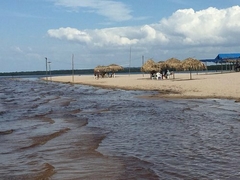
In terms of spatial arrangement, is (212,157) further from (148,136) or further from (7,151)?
(7,151)

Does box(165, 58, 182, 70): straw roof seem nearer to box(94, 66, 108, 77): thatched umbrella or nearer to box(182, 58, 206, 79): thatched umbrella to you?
box(182, 58, 206, 79): thatched umbrella

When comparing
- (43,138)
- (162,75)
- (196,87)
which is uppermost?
(162,75)

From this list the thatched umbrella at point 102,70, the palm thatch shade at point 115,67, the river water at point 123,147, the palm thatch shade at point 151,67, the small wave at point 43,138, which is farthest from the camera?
the thatched umbrella at point 102,70

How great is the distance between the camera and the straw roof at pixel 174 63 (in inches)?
1585

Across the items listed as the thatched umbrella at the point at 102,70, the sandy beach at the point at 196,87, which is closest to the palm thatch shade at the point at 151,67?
the sandy beach at the point at 196,87

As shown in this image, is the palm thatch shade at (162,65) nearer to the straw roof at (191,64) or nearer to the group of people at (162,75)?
the group of people at (162,75)

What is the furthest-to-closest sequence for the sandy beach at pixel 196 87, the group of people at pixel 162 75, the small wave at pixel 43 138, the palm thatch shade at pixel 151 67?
the palm thatch shade at pixel 151 67, the group of people at pixel 162 75, the sandy beach at pixel 196 87, the small wave at pixel 43 138

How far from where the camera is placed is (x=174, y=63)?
137ft

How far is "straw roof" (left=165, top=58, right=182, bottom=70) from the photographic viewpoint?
40.2 m

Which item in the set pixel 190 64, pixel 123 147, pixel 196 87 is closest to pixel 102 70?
pixel 190 64

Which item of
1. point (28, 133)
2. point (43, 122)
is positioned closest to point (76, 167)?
point (28, 133)

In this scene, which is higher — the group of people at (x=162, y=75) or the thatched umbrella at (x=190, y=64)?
the thatched umbrella at (x=190, y=64)

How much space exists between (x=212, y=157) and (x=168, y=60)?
3777 cm

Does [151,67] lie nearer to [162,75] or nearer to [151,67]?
[151,67]
